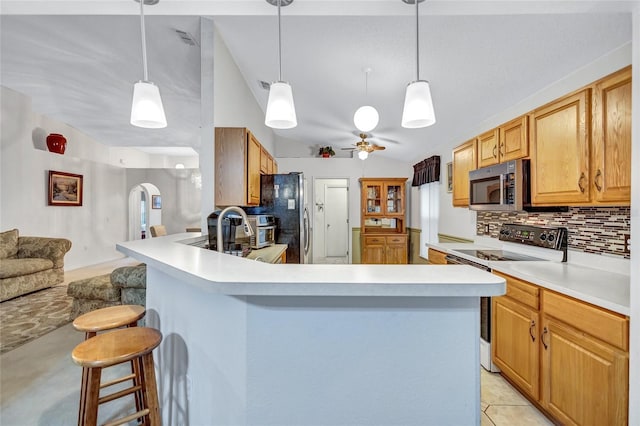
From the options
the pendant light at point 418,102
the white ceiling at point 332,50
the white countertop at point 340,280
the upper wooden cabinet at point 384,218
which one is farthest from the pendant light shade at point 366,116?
the upper wooden cabinet at point 384,218

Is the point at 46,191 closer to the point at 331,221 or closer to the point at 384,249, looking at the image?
the point at 331,221

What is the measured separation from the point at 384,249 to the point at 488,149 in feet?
10.7

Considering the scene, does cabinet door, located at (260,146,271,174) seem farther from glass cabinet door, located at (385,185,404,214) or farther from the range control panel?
glass cabinet door, located at (385,185,404,214)

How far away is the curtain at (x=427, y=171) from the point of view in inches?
178

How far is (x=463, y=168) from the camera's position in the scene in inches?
125

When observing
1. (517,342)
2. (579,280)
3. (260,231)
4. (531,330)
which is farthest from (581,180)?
(260,231)

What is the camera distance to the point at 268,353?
3.45 feet

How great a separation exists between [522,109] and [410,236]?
3.58 meters

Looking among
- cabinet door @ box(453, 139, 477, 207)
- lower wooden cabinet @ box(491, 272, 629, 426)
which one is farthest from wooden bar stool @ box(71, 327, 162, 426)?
cabinet door @ box(453, 139, 477, 207)

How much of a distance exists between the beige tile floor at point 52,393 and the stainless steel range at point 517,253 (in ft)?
0.80

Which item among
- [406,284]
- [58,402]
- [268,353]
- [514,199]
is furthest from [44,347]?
[514,199]

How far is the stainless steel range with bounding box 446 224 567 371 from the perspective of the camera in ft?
7.27

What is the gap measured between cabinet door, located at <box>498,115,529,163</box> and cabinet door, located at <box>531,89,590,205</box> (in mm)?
66

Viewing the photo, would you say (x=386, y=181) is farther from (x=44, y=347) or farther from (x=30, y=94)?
(x=30, y=94)
